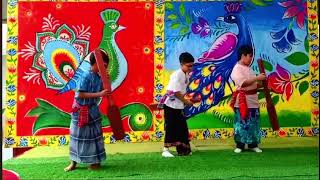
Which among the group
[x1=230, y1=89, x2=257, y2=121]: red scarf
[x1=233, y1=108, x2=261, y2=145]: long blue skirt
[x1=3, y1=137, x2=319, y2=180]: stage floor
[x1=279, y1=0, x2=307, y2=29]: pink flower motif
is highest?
[x1=279, y1=0, x2=307, y2=29]: pink flower motif

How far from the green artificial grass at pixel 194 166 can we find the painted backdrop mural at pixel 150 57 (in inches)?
40.0

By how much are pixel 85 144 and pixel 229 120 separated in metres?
2.65

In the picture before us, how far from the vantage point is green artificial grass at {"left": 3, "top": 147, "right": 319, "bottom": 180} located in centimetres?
394

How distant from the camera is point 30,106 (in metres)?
5.85

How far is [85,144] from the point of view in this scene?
4168 millimetres

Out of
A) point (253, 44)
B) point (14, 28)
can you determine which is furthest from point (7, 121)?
point (253, 44)

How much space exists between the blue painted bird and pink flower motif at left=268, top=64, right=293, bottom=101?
23.2 inches

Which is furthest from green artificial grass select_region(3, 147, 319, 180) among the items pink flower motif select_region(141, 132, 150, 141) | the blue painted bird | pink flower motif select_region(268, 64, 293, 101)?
pink flower motif select_region(268, 64, 293, 101)

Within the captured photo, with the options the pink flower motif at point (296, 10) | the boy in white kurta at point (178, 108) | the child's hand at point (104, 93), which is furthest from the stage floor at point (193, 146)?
the pink flower motif at point (296, 10)

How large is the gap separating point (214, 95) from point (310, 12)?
1899mm

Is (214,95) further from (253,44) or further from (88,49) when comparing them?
(88,49)

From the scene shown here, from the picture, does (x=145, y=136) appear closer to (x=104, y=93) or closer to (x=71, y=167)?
(x=71, y=167)

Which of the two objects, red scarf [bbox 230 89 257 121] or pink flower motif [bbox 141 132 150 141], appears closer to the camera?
red scarf [bbox 230 89 257 121]

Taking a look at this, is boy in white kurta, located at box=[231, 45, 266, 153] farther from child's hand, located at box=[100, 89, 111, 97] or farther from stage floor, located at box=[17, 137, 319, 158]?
child's hand, located at box=[100, 89, 111, 97]
